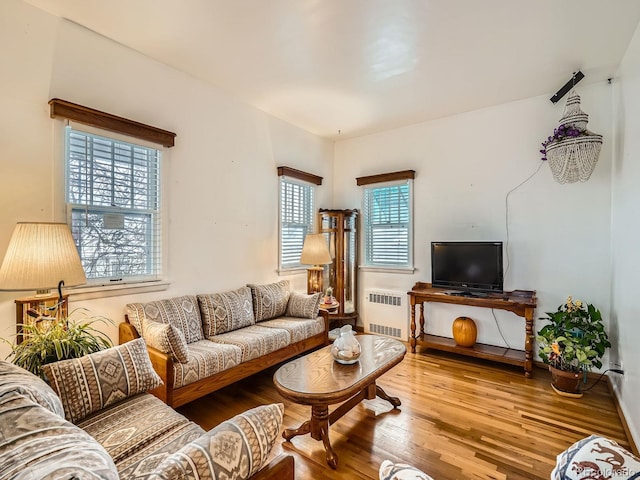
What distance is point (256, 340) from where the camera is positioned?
2912 millimetres

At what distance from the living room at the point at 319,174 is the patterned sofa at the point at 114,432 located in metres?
1.04

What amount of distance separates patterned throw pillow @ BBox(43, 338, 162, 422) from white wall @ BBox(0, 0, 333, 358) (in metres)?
0.96

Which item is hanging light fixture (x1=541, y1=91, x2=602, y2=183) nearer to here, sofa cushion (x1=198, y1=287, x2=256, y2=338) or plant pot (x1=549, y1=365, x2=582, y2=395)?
plant pot (x1=549, y1=365, x2=582, y2=395)

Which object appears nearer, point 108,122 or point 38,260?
point 38,260

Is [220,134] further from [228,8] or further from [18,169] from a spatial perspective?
[18,169]

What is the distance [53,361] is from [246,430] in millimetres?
1396

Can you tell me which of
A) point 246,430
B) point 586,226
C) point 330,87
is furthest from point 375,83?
point 246,430

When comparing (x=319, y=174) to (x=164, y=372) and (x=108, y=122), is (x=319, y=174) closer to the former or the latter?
(x=108, y=122)

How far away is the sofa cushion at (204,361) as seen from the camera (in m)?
2.31

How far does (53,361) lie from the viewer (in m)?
1.76

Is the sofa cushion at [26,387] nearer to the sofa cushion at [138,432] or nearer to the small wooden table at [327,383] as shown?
the sofa cushion at [138,432]

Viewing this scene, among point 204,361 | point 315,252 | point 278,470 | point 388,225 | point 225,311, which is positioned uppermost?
point 388,225

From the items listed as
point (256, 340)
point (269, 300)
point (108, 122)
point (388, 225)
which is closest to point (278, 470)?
point (256, 340)

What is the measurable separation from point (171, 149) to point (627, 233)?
154 inches
